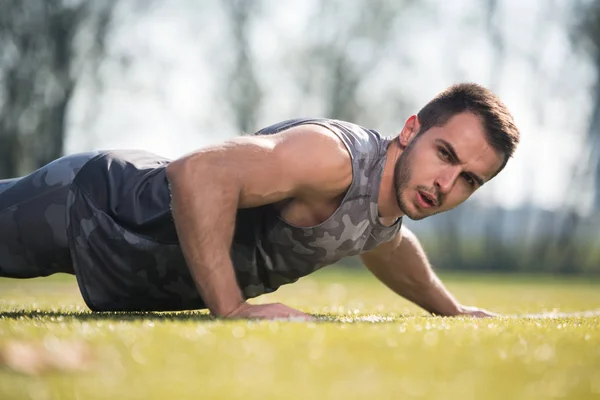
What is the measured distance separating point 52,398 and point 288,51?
19.8 meters

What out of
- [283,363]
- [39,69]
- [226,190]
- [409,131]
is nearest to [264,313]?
[226,190]

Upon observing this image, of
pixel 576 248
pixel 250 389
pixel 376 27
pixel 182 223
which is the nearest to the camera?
pixel 250 389

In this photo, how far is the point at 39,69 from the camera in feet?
59.3

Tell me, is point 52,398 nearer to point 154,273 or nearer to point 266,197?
point 266,197

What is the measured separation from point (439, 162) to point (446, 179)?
85 millimetres

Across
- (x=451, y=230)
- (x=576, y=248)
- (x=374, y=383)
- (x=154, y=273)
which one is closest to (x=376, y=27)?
(x=451, y=230)

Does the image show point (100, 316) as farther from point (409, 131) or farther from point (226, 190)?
point (409, 131)

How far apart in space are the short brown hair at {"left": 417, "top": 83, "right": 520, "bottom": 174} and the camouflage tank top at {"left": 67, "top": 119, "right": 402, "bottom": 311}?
0.26 m

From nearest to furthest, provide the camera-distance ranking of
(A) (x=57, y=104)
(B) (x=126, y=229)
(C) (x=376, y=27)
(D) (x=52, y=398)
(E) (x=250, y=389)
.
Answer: (D) (x=52, y=398)
(E) (x=250, y=389)
(B) (x=126, y=229)
(A) (x=57, y=104)
(C) (x=376, y=27)

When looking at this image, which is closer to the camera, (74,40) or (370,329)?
(370,329)

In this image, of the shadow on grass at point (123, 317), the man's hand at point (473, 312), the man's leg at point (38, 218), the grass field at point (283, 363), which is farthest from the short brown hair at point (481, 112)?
the man's leg at point (38, 218)

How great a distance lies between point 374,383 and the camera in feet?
5.64

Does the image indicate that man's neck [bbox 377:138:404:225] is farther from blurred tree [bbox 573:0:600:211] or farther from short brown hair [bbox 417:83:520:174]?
blurred tree [bbox 573:0:600:211]

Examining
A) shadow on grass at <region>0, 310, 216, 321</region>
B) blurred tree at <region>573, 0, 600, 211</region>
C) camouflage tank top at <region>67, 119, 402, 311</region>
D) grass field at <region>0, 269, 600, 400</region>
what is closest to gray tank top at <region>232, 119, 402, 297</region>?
camouflage tank top at <region>67, 119, 402, 311</region>
